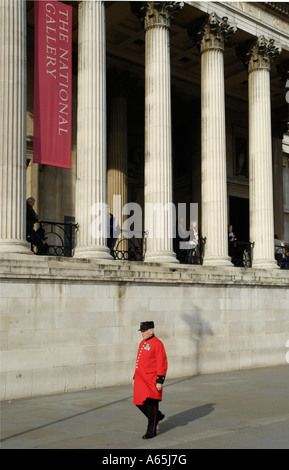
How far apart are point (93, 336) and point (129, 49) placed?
49.3 ft

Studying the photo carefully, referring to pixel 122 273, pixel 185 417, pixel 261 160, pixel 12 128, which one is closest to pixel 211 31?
pixel 261 160

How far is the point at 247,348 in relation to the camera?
21359mm

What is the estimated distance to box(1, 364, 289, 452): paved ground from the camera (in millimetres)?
9312

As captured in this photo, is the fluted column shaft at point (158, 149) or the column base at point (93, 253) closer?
the column base at point (93, 253)

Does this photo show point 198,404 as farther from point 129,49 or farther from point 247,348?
point 129,49

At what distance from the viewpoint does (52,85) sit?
698 inches

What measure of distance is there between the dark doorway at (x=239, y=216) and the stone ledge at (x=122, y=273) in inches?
385

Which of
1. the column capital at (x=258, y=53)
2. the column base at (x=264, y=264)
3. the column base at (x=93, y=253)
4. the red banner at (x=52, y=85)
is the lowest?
the column base at (x=264, y=264)

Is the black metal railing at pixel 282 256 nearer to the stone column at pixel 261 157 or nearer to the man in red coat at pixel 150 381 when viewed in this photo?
the stone column at pixel 261 157

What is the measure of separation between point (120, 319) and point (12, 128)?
624 cm

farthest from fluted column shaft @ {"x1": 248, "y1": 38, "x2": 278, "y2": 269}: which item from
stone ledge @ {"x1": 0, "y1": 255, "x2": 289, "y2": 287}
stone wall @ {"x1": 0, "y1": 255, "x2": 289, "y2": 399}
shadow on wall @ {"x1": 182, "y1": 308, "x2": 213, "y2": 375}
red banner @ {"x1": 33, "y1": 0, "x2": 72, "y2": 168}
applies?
red banner @ {"x1": 33, "y1": 0, "x2": 72, "y2": 168}

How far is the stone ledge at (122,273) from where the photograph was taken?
15.2 meters

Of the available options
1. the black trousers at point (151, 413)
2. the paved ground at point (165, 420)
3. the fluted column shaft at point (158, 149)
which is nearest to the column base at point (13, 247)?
the paved ground at point (165, 420)
